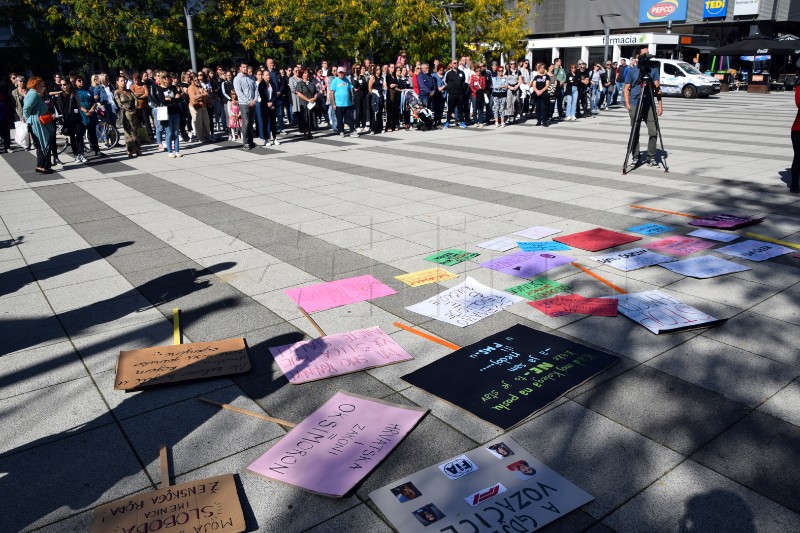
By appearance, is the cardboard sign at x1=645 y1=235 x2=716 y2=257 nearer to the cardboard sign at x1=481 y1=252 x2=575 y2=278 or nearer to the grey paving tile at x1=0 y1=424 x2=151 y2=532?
the cardboard sign at x1=481 y1=252 x2=575 y2=278

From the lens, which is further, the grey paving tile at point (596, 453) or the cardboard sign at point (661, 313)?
the cardboard sign at point (661, 313)

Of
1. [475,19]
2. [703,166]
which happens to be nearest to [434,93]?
[703,166]

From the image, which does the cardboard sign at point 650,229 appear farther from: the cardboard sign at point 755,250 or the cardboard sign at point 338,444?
the cardboard sign at point 338,444

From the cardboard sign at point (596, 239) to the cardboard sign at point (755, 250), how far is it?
3.03 ft

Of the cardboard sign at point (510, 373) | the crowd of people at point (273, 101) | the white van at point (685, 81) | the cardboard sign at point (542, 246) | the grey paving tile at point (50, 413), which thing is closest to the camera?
the grey paving tile at point (50, 413)

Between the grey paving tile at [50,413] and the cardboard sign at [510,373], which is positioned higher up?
the cardboard sign at [510,373]

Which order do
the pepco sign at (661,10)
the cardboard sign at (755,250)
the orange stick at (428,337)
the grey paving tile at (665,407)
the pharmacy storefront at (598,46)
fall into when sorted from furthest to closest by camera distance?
the pepco sign at (661,10)
the pharmacy storefront at (598,46)
the cardboard sign at (755,250)
the orange stick at (428,337)
the grey paving tile at (665,407)

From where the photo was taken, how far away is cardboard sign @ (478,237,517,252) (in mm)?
6953

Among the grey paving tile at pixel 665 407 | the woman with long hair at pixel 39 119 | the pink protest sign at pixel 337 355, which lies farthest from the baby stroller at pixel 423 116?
the grey paving tile at pixel 665 407

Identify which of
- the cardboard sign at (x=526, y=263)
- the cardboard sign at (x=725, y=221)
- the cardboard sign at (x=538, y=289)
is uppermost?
the cardboard sign at (x=725, y=221)

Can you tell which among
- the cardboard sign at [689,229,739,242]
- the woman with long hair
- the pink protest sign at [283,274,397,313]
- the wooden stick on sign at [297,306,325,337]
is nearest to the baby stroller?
the woman with long hair

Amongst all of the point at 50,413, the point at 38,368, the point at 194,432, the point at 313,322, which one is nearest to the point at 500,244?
the point at 313,322

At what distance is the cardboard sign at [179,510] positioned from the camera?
287 centimetres

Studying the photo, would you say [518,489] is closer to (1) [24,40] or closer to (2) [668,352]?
(2) [668,352]
